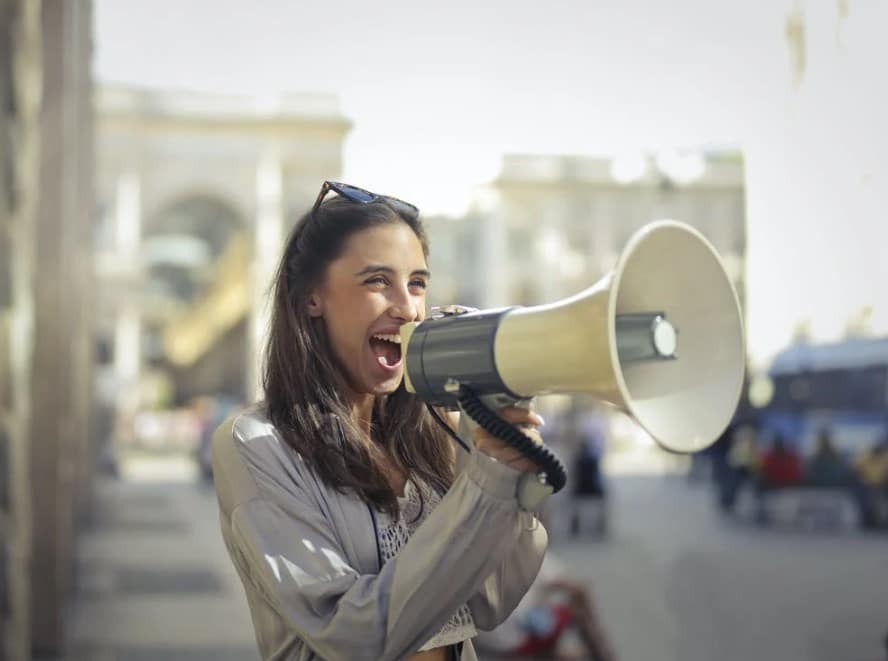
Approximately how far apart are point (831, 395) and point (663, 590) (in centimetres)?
256

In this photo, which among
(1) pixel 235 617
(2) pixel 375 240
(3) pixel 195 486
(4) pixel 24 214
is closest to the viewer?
(2) pixel 375 240

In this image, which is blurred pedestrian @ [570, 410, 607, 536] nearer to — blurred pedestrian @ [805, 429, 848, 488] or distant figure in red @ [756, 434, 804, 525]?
distant figure in red @ [756, 434, 804, 525]

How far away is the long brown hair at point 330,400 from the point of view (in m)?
1.27

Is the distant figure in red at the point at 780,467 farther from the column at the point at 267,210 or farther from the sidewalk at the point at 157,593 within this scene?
the sidewalk at the point at 157,593

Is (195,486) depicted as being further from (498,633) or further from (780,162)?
(780,162)

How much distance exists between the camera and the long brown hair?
127 cm

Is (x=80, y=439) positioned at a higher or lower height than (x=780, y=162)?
lower

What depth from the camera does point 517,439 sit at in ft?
3.59

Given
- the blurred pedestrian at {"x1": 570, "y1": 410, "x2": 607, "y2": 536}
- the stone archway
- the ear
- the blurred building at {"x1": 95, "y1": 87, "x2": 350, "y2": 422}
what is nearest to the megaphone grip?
the ear

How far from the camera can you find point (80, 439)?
34.9 ft

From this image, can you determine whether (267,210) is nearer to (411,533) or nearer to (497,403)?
(411,533)

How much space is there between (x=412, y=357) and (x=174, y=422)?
2246 centimetres

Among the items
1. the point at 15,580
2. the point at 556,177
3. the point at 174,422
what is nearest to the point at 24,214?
the point at 15,580

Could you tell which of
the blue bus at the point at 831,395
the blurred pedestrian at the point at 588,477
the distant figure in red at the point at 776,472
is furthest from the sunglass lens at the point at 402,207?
the blurred pedestrian at the point at 588,477
